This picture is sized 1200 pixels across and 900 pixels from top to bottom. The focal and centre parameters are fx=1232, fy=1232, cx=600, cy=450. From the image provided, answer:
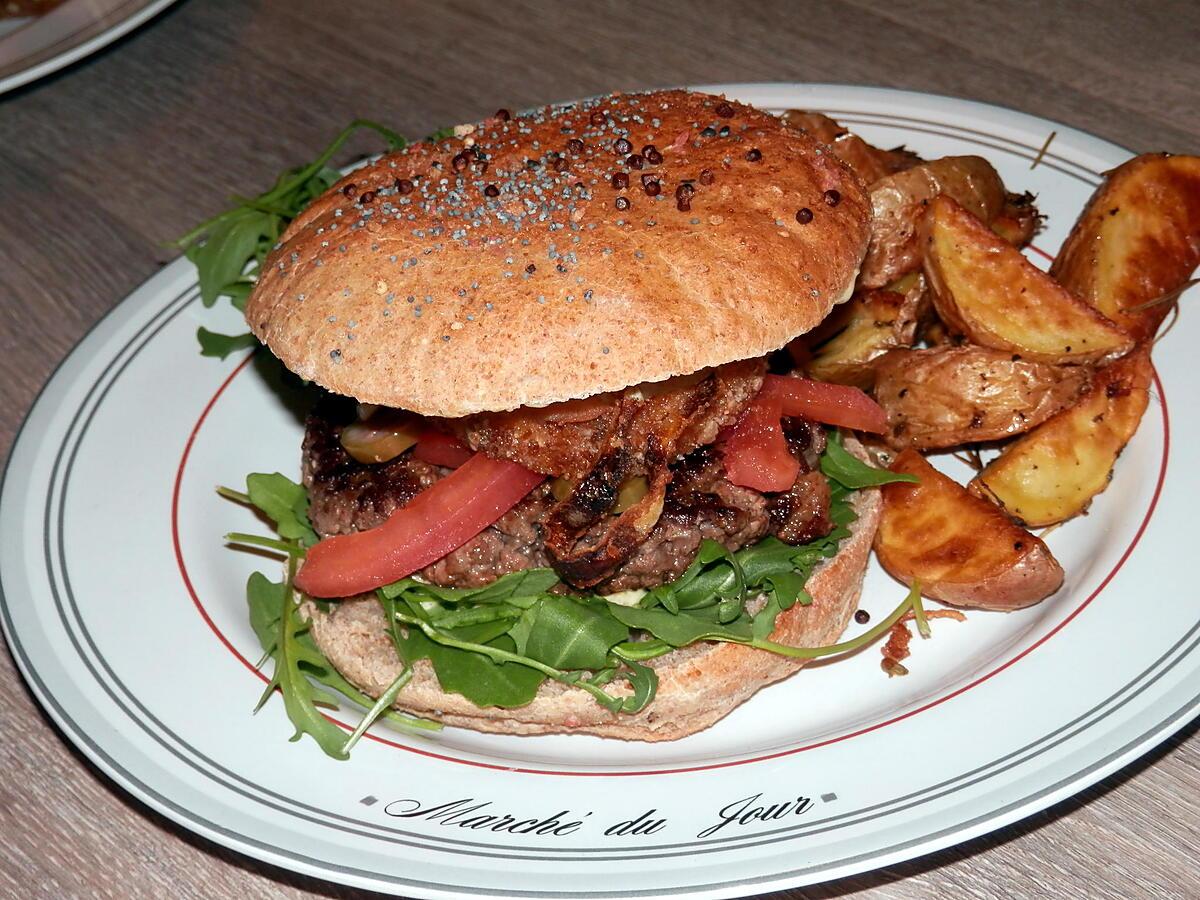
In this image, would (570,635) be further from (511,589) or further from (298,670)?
(298,670)

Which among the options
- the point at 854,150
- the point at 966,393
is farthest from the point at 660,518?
the point at 854,150

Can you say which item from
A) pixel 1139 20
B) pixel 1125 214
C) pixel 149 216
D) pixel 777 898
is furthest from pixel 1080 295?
pixel 149 216

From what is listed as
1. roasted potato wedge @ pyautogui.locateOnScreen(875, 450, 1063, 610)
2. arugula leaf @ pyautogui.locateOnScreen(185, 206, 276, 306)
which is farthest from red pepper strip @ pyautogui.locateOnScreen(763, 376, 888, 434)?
arugula leaf @ pyautogui.locateOnScreen(185, 206, 276, 306)

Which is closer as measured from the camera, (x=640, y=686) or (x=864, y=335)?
(x=640, y=686)

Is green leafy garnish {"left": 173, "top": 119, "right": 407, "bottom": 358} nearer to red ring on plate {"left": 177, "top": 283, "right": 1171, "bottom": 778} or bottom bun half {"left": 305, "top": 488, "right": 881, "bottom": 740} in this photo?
red ring on plate {"left": 177, "top": 283, "right": 1171, "bottom": 778}

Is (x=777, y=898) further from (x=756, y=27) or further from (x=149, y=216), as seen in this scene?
(x=756, y=27)

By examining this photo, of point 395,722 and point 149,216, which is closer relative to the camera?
point 395,722

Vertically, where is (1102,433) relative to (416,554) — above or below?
above
